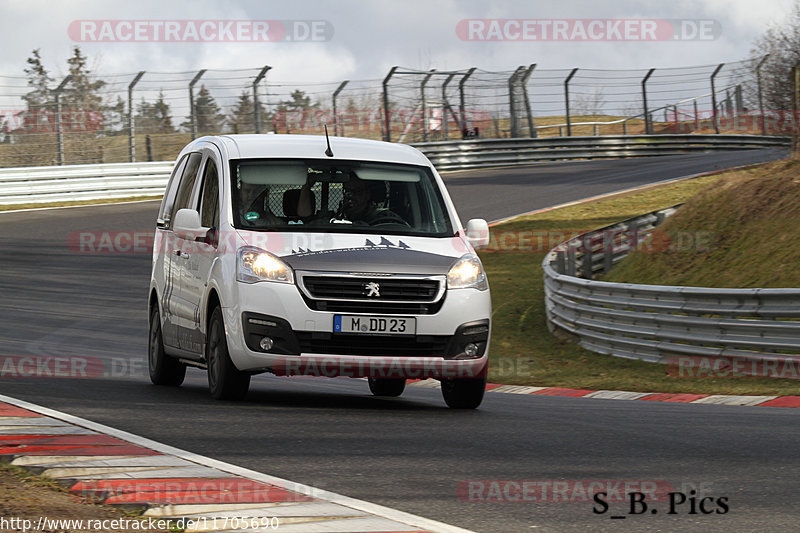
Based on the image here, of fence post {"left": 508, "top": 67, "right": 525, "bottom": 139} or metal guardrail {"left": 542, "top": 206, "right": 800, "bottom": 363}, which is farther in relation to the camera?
fence post {"left": 508, "top": 67, "right": 525, "bottom": 139}

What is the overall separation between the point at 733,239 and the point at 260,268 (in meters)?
10.8

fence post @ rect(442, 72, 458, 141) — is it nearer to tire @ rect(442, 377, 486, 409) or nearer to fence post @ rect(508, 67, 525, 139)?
fence post @ rect(508, 67, 525, 139)

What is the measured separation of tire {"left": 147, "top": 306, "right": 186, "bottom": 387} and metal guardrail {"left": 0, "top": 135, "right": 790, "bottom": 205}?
20239 mm

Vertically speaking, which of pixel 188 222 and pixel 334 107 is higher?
pixel 334 107

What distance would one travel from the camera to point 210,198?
376 inches

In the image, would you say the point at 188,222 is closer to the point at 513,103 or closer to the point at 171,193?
the point at 171,193

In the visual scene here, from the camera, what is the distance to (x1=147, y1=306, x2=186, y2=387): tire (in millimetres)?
10719

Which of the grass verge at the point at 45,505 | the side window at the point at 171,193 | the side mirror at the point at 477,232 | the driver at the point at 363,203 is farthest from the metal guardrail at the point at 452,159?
the grass verge at the point at 45,505

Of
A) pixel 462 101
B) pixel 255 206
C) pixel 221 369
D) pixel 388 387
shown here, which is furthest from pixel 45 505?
pixel 462 101

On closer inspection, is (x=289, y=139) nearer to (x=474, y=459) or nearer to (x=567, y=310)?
(x=474, y=459)

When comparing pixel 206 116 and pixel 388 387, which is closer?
pixel 388 387

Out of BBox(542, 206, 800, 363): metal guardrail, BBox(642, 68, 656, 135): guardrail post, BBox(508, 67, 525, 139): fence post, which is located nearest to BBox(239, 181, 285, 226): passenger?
BBox(542, 206, 800, 363): metal guardrail

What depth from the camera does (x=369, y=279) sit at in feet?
27.4

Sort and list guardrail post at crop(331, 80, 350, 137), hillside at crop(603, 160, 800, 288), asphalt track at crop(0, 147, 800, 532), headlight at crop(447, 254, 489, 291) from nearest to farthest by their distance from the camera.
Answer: asphalt track at crop(0, 147, 800, 532) → headlight at crop(447, 254, 489, 291) → hillside at crop(603, 160, 800, 288) → guardrail post at crop(331, 80, 350, 137)
